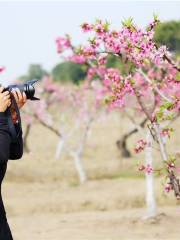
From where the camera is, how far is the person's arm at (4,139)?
425 cm

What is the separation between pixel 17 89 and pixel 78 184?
13390 millimetres

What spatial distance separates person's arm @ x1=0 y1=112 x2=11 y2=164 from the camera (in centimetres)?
425

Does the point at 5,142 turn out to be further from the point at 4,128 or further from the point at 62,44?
the point at 62,44

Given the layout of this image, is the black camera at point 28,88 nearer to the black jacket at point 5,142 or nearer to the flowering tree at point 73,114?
the black jacket at point 5,142

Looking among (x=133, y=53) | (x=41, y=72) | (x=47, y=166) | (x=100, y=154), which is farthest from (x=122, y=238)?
(x=41, y=72)

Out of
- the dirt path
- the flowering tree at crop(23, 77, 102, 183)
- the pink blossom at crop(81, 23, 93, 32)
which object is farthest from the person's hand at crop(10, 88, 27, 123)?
the flowering tree at crop(23, 77, 102, 183)

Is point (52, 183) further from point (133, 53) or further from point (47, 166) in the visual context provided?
point (133, 53)

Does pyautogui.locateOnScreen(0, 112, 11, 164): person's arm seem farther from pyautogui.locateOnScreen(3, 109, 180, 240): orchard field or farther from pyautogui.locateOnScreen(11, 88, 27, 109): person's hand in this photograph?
pyautogui.locateOnScreen(3, 109, 180, 240): orchard field

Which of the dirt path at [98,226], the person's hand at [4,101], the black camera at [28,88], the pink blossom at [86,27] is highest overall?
the pink blossom at [86,27]

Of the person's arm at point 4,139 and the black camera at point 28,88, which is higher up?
the black camera at point 28,88

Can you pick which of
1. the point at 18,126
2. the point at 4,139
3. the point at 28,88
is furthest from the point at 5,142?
the point at 28,88

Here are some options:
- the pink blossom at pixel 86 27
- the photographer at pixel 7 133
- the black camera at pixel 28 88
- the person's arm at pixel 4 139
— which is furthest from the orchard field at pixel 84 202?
the person's arm at pixel 4 139

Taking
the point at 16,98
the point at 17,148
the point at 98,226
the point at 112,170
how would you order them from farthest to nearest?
the point at 112,170, the point at 98,226, the point at 17,148, the point at 16,98

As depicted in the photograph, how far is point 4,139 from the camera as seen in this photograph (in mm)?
4270
